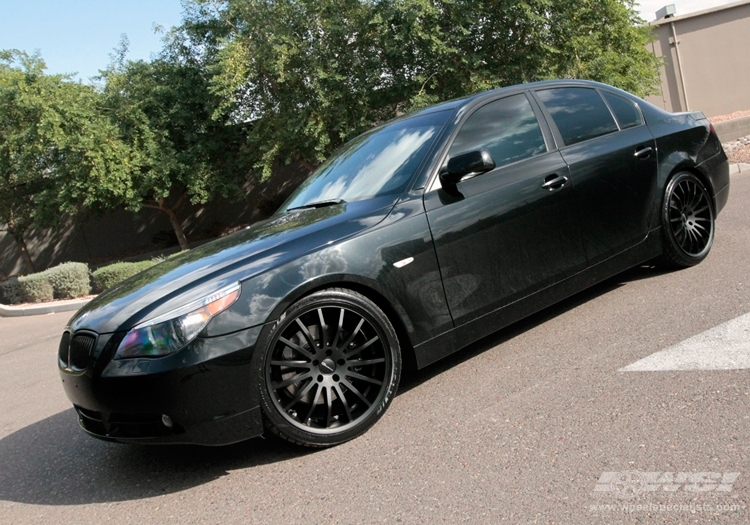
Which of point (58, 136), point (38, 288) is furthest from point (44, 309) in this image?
point (58, 136)

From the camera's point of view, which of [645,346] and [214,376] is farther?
[645,346]

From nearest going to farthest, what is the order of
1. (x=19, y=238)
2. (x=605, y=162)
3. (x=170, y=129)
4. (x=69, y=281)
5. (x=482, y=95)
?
1. (x=482, y=95)
2. (x=605, y=162)
3. (x=69, y=281)
4. (x=170, y=129)
5. (x=19, y=238)

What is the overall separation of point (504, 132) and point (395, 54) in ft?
46.5

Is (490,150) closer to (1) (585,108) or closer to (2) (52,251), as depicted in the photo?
(1) (585,108)

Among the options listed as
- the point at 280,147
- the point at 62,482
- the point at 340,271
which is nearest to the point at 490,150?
the point at 340,271

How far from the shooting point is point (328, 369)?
351 centimetres

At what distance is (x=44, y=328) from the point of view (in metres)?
10.9

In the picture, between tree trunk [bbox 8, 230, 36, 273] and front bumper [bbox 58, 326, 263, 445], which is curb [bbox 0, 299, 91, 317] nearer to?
front bumper [bbox 58, 326, 263, 445]

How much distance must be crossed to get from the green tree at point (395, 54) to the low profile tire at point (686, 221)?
12.5m

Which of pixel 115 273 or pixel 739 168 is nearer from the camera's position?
pixel 739 168

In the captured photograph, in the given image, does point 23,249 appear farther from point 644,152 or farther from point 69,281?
point 644,152

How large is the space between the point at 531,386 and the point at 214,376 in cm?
172

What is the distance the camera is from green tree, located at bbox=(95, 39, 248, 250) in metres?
21.3

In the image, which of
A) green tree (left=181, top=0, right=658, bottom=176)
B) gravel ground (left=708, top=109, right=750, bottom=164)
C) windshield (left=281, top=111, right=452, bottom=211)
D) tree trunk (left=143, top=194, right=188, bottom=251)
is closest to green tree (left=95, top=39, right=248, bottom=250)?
tree trunk (left=143, top=194, right=188, bottom=251)
